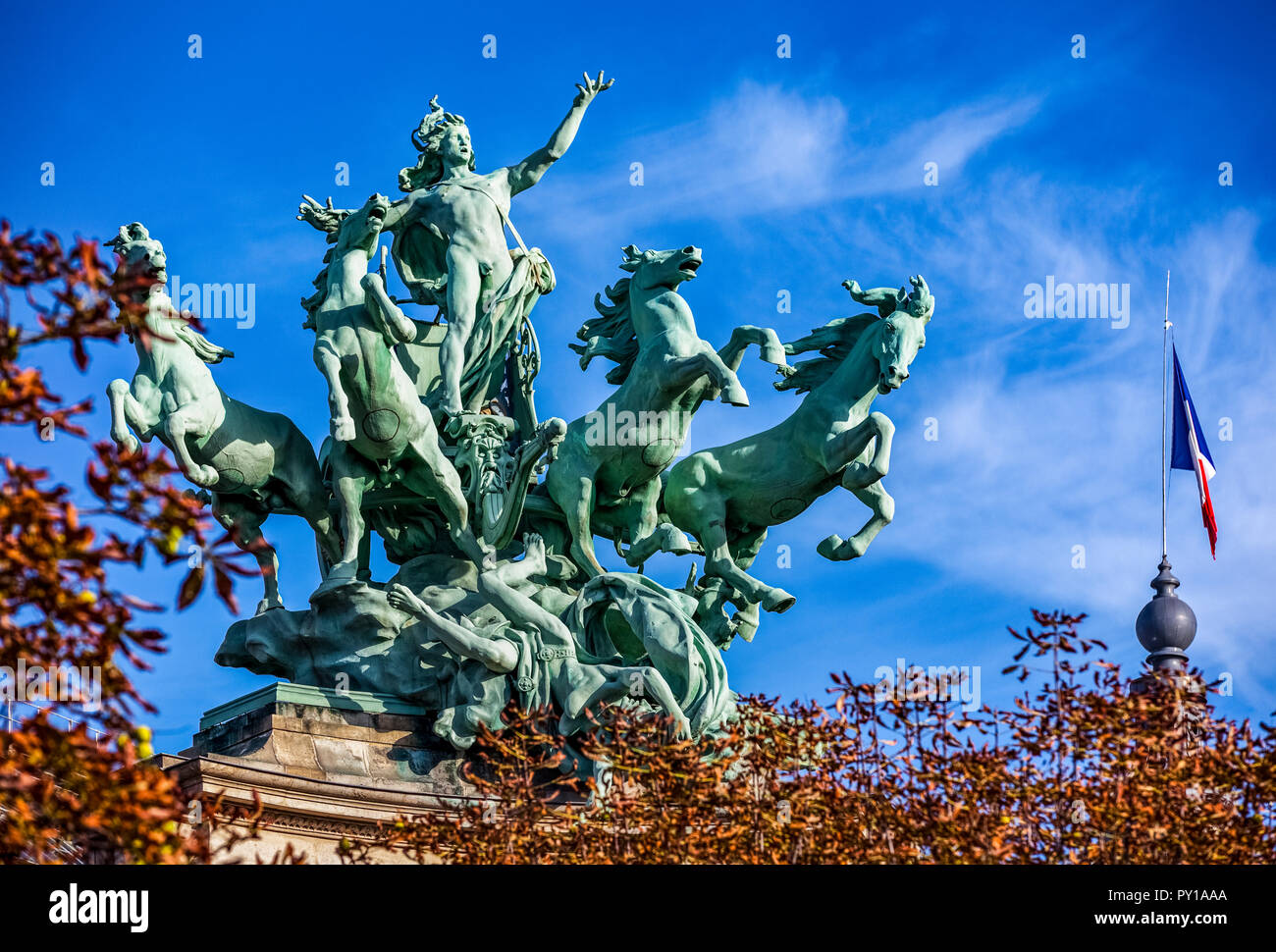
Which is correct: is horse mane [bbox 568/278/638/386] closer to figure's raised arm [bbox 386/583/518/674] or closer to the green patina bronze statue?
the green patina bronze statue

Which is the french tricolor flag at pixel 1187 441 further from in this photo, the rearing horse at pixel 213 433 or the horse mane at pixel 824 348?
the rearing horse at pixel 213 433

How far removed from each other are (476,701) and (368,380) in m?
3.45

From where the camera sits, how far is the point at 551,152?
94.2 ft

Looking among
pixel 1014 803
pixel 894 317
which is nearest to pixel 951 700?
pixel 1014 803

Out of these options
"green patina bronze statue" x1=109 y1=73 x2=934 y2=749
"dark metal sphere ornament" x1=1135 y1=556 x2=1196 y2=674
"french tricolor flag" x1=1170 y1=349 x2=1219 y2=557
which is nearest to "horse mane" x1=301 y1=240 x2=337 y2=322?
"green patina bronze statue" x1=109 y1=73 x2=934 y2=749

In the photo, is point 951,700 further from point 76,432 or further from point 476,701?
point 76,432

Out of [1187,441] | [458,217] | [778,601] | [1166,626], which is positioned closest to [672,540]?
[778,601]

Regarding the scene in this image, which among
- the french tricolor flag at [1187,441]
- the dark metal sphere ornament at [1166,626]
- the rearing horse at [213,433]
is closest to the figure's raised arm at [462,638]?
the rearing horse at [213,433]

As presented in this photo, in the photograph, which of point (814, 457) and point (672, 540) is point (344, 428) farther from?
point (814, 457)

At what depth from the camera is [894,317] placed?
27.0 meters

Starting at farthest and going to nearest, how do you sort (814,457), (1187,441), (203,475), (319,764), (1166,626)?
(1166,626) → (1187,441) → (814,457) → (203,475) → (319,764)

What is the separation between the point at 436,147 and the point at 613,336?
288 centimetres

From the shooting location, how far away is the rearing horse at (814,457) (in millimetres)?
26844

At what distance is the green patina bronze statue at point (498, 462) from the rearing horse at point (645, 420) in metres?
0.03
